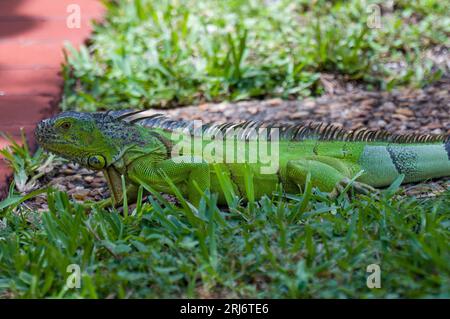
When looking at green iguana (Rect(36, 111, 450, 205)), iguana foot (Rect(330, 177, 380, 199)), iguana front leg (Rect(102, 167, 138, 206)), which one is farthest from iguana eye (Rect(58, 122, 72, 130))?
iguana foot (Rect(330, 177, 380, 199))

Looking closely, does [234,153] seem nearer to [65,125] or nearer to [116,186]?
[116,186]

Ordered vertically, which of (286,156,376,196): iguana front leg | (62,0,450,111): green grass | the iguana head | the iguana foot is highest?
(62,0,450,111): green grass

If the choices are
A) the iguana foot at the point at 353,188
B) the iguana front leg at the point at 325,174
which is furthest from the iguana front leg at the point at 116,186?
the iguana foot at the point at 353,188

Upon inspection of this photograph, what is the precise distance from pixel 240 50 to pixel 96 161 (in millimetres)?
2354

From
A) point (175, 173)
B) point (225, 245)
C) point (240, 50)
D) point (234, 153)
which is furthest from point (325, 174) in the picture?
point (240, 50)

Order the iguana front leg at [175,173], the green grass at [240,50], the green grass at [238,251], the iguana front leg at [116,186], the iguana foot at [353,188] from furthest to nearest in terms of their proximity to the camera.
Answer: the green grass at [240,50], the iguana front leg at [116,186], the iguana front leg at [175,173], the iguana foot at [353,188], the green grass at [238,251]

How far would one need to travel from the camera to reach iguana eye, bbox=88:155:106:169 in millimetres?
4457

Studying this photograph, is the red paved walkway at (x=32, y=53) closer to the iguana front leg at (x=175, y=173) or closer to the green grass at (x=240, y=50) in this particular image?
the green grass at (x=240, y=50)

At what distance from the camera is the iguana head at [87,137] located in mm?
4414

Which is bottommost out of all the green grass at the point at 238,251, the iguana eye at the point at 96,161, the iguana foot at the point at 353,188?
the green grass at the point at 238,251

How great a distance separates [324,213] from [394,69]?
10.4 feet

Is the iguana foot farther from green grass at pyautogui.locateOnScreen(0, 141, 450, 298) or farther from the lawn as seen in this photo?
green grass at pyautogui.locateOnScreen(0, 141, 450, 298)

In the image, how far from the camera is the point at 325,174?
14.3 feet

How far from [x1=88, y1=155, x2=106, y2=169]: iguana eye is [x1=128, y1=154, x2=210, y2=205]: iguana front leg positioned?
0.53ft
